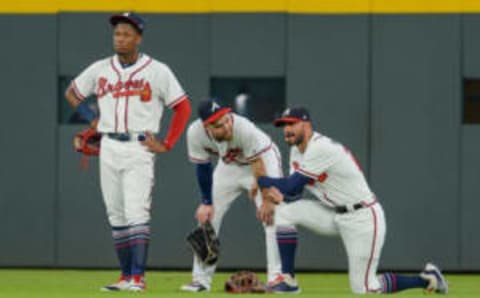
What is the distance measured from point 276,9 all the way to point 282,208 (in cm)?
388

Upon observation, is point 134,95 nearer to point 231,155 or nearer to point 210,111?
point 210,111

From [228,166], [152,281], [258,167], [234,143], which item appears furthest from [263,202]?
[152,281]

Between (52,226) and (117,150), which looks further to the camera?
(52,226)

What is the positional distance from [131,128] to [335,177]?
1579 millimetres

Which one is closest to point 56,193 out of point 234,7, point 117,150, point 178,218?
point 178,218

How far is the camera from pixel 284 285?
12.2 metres

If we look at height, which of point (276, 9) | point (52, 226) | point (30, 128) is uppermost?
point (276, 9)

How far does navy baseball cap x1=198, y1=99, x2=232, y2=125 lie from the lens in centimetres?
1172

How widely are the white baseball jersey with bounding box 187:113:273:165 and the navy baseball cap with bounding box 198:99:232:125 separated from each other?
1.12ft

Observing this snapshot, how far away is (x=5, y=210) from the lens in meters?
16.0

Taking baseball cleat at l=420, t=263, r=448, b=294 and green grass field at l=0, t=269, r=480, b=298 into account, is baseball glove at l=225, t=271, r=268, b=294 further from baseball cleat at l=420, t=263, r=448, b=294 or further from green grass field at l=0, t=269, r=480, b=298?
baseball cleat at l=420, t=263, r=448, b=294

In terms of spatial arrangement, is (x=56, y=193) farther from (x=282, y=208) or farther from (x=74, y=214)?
(x=282, y=208)

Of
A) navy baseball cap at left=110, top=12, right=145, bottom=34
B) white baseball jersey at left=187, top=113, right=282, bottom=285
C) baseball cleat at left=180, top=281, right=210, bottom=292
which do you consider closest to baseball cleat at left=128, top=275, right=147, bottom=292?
baseball cleat at left=180, top=281, right=210, bottom=292

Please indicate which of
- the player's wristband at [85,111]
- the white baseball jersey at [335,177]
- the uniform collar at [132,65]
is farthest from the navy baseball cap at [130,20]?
the white baseball jersey at [335,177]
